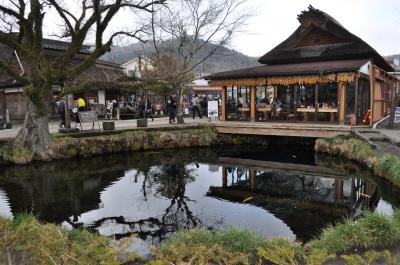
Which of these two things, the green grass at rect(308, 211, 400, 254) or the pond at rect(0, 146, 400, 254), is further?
the pond at rect(0, 146, 400, 254)

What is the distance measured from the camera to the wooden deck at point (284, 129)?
16047mm

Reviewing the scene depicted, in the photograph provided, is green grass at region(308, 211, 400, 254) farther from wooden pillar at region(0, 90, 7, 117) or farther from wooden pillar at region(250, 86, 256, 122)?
wooden pillar at region(0, 90, 7, 117)

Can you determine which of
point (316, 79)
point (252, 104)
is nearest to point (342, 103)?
point (316, 79)

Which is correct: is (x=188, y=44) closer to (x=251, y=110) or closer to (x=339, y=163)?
(x=251, y=110)

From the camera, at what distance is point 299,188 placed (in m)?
11.2

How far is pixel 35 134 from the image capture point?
14297 mm

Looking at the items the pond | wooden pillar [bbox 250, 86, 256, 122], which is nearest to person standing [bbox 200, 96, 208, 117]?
wooden pillar [bbox 250, 86, 256, 122]

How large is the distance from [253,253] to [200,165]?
9952 mm

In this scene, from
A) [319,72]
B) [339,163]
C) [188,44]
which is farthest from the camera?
[188,44]

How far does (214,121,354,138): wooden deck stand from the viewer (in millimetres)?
16047

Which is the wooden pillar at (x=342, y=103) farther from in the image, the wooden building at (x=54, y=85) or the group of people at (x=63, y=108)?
the group of people at (x=63, y=108)

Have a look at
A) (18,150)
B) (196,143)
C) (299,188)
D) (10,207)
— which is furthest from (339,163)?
(18,150)

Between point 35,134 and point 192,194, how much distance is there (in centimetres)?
766

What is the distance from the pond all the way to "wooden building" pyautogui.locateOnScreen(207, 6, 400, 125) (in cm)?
352
